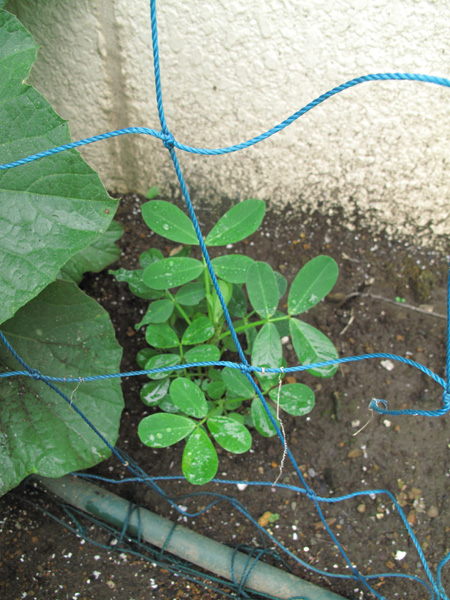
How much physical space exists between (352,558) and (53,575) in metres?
0.80

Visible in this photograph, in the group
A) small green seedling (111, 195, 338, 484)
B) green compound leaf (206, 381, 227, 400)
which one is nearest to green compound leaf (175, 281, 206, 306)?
small green seedling (111, 195, 338, 484)

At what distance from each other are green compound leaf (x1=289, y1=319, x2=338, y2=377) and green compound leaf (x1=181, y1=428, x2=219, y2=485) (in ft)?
0.91

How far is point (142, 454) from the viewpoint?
1462 mm

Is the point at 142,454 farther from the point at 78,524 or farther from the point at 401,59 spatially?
the point at 401,59

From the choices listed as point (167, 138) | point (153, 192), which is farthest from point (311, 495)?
point (153, 192)

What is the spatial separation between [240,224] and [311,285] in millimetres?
217

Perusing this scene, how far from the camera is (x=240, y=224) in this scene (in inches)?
45.2

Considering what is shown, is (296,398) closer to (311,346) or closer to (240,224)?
(311,346)

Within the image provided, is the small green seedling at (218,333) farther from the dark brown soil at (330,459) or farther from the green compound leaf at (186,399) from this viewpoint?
the dark brown soil at (330,459)

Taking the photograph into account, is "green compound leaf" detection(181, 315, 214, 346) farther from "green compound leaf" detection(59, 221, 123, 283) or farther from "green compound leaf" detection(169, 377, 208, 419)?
"green compound leaf" detection(59, 221, 123, 283)

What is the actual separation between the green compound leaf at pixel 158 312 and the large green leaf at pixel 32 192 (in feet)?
0.95

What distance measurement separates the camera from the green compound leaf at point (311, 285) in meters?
1.10

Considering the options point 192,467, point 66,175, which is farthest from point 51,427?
point 66,175

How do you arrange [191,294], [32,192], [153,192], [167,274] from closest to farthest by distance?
[32,192] < [167,274] < [191,294] < [153,192]
